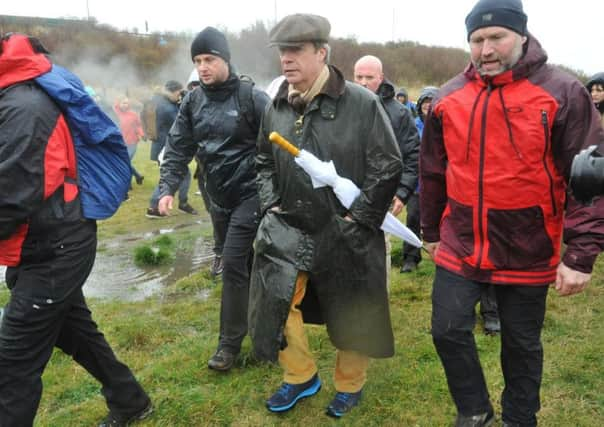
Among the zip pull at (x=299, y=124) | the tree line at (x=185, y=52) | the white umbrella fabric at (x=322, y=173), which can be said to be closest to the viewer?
the white umbrella fabric at (x=322, y=173)

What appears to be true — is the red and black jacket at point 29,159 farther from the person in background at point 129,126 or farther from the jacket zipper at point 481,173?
the person in background at point 129,126

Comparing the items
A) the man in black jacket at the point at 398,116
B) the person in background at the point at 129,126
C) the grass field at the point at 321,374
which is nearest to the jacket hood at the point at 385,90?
the man in black jacket at the point at 398,116

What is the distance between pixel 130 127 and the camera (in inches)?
519

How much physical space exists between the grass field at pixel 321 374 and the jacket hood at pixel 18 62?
198cm

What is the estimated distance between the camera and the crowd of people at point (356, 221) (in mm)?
2547

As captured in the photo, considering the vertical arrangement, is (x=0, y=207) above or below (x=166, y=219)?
above

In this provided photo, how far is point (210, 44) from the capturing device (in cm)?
386

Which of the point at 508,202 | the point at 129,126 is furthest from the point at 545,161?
the point at 129,126

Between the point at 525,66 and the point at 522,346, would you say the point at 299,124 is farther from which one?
the point at 522,346

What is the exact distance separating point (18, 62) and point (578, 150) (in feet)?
8.37

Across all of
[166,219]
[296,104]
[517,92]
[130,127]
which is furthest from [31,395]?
[130,127]

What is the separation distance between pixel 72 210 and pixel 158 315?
2.38 m

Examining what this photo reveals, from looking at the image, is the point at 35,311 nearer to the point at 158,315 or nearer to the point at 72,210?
the point at 72,210

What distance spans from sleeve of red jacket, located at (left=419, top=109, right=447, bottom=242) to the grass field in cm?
106
